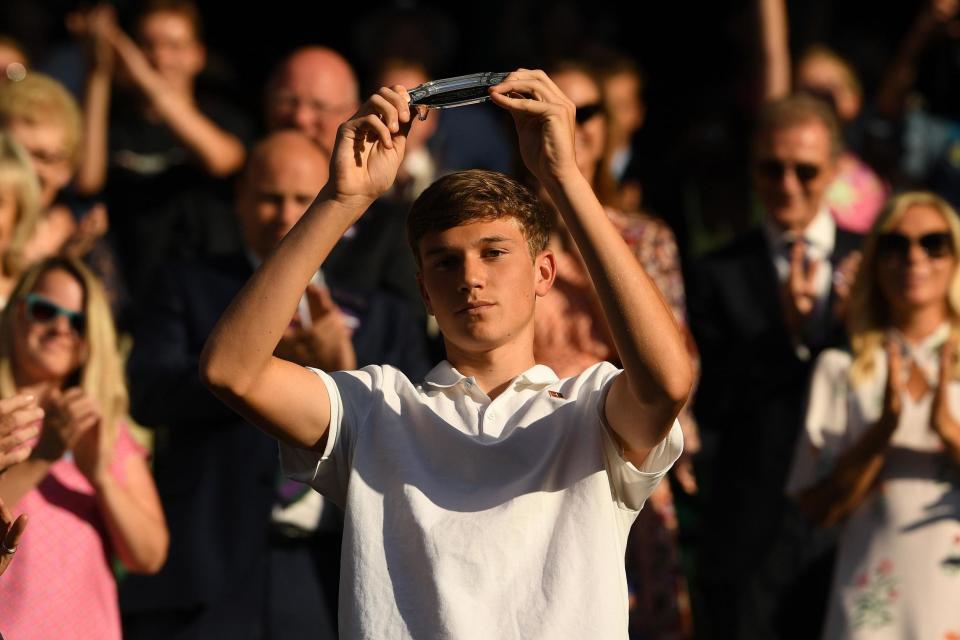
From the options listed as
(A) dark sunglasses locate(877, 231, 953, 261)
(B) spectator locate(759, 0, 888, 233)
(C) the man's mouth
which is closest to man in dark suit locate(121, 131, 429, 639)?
(C) the man's mouth

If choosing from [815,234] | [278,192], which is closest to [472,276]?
[278,192]

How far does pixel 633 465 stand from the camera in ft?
10.3

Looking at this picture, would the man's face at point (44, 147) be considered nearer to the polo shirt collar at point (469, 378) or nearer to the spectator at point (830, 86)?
the polo shirt collar at point (469, 378)

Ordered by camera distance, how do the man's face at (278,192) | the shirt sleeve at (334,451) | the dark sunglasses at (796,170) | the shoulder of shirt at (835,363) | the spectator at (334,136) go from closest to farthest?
the shirt sleeve at (334,451), the man's face at (278,192), the shoulder of shirt at (835,363), the spectator at (334,136), the dark sunglasses at (796,170)

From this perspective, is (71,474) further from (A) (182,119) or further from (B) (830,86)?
(B) (830,86)

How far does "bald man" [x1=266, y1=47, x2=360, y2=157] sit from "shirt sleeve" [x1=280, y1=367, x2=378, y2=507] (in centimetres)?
283

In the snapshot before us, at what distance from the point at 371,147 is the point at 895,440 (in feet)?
8.10

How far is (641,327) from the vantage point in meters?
2.92

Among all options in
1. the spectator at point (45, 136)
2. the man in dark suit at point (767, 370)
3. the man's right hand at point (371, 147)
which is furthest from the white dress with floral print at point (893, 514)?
the spectator at point (45, 136)

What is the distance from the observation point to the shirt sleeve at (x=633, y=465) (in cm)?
313

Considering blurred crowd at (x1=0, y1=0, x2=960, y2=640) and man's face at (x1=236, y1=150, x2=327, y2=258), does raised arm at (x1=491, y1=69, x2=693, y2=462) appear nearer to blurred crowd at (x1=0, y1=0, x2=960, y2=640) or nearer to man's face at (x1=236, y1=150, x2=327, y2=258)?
blurred crowd at (x1=0, y1=0, x2=960, y2=640)

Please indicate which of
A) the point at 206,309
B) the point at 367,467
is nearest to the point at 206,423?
the point at 206,309

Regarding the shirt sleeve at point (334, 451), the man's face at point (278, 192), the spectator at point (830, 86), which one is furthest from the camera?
the spectator at point (830, 86)

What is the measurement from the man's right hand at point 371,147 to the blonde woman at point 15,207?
91.2 inches
